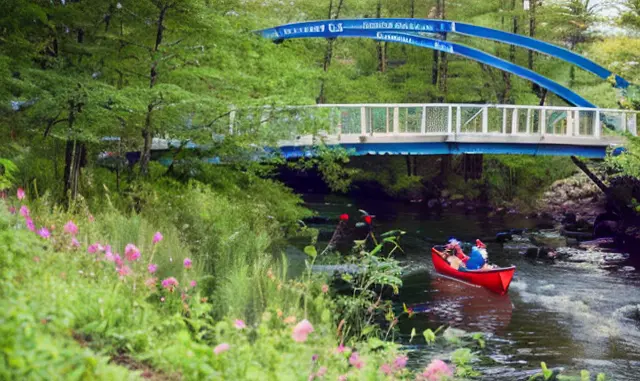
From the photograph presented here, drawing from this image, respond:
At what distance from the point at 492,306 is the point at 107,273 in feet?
31.5

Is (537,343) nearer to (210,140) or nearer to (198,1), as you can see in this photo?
(210,140)

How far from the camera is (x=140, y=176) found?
13.6 meters

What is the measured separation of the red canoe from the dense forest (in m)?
1.72

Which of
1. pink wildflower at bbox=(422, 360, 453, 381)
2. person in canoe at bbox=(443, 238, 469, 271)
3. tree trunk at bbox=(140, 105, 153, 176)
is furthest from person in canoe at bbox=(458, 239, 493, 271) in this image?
pink wildflower at bbox=(422, 360, 453, 381)

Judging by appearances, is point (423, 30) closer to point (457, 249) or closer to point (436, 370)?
point (457, 249)

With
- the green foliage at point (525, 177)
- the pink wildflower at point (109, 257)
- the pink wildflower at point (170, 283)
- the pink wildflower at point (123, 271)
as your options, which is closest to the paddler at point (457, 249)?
the pink wildflower at point (170, 283)

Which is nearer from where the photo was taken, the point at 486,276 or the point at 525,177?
the point at 486,276

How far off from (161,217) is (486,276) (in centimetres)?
689

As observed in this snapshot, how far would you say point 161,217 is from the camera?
1153cm

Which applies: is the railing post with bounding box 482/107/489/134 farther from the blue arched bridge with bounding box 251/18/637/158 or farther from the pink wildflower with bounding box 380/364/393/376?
the pink wildflower with bounding box 380/364/393/376

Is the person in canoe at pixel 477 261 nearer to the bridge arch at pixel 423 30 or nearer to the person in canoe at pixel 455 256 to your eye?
the person in canoe at pixel 455 256

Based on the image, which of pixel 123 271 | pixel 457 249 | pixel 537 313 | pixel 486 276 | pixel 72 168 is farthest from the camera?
pixel 457 249

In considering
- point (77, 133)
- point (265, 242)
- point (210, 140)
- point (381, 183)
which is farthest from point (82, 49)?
point (381, 183)

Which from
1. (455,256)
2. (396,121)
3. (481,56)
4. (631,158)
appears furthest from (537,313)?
(481,56)
